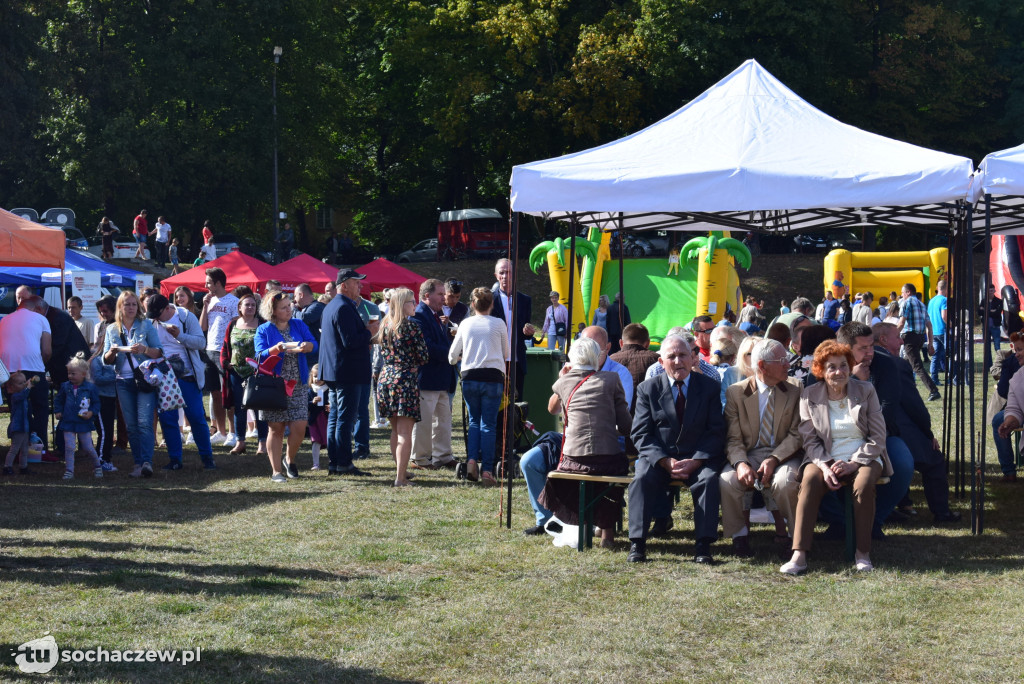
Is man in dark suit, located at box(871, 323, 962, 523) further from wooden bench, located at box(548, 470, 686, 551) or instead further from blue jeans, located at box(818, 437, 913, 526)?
wooden bench, located at box(548, 470, 686, 551)

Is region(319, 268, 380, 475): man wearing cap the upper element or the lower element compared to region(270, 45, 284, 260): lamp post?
lower

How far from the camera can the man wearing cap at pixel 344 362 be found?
34.1 feet

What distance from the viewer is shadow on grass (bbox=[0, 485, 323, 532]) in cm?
846

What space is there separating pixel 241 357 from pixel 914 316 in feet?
38.1

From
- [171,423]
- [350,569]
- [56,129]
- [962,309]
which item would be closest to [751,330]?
[962,309]

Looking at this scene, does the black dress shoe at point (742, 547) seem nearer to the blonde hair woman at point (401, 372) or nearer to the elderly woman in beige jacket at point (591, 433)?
the elderly woman in beige jacket at point (591, 433)

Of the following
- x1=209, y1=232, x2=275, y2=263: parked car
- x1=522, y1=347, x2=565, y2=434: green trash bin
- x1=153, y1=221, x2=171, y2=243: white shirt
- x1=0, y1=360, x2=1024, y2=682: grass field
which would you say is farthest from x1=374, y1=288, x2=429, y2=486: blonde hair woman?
x1=209, y1=232, x2=275, y2=263: parked car

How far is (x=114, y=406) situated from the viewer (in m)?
11.6

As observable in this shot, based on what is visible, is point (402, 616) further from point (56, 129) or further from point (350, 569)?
point (56, 129)

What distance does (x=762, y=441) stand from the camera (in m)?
7.33

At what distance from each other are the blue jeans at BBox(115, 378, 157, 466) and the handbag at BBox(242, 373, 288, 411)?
3.96 feet

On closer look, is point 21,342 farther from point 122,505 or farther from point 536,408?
point 536,408

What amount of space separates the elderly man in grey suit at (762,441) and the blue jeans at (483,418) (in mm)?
3091

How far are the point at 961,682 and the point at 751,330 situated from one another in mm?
8407
